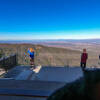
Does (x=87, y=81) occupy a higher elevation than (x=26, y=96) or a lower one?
higher

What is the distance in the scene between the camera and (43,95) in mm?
1887

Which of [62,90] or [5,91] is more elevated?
[62,90]

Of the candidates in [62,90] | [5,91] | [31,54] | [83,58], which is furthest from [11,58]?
[62,90]

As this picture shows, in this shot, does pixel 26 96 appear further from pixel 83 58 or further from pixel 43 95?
pixel 83 58

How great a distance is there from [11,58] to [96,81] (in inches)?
225

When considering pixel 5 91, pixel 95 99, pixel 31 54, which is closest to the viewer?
pixel 95 99

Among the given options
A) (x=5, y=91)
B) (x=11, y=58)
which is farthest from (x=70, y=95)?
(x=11, y=58)

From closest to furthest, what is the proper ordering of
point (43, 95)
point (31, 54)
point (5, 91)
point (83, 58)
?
point (43, 95), point (5, 91), point (83, 58), point (31, 54)

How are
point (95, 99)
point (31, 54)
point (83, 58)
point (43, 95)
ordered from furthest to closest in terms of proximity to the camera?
point (31, 54) < point (83, 58) < point (43, 95) < point (95, 99)

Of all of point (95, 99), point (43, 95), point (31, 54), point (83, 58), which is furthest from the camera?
point (31, 54)

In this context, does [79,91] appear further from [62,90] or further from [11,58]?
[11,58]

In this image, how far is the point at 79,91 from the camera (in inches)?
21.3

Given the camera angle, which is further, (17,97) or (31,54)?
(31,54)

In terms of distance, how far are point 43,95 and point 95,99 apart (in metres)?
1.46
